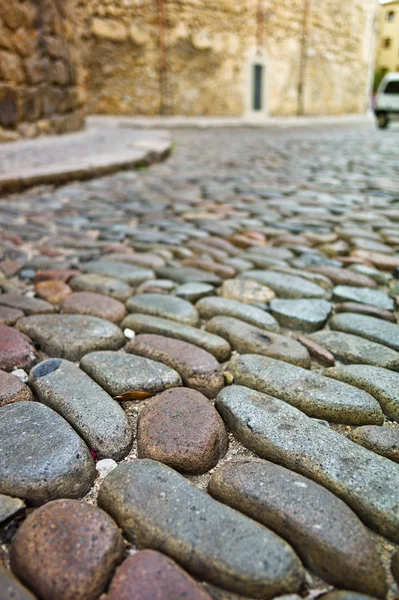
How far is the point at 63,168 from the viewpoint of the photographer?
3730mm

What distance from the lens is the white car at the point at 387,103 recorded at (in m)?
10.8

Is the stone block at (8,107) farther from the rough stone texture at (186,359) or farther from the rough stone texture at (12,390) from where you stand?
the rough stone texture at (12,390)

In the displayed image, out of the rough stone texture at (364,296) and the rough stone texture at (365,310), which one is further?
the rough stone texture at (364,296)

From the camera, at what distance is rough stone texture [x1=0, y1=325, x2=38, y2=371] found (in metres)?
1.21

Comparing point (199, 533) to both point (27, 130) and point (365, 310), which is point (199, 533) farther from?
point (27, 130)

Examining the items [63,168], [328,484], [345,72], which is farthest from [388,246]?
[345,72]

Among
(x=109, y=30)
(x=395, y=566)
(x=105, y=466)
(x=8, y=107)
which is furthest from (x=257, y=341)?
(x=109, y=30)

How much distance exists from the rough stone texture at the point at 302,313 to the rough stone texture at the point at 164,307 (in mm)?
277

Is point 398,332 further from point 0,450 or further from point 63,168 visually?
point 63,168

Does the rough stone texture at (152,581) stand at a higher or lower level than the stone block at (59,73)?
lower

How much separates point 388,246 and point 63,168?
2.61 metres

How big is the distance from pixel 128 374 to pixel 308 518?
56 cm

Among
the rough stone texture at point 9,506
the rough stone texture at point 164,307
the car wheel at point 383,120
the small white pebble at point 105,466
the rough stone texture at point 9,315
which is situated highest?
the car wheel at point 383,120

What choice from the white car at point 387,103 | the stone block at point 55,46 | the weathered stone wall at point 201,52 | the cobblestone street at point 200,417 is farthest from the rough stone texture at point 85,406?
the white car at point 387,103
